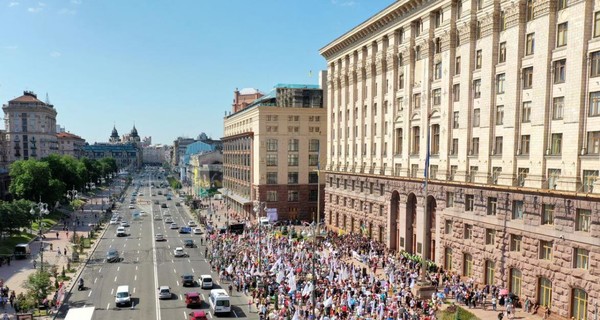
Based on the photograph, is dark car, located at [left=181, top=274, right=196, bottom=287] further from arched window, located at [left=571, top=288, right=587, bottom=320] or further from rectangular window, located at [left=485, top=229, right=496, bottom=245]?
arched window, located at [left=571, top=288, right=587, bottom=320]

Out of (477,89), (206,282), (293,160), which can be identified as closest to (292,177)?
(293,160)

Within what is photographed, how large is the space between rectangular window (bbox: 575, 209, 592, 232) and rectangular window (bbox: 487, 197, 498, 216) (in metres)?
7.94

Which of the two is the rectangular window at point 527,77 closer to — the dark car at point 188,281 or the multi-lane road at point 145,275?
the multi-lane road at point 145,275

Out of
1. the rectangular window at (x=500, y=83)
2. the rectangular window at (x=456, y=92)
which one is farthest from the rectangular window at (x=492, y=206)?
the rectangular window at (x=456, y=92)

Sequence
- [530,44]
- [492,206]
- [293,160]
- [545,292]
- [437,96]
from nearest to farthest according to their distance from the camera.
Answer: [545,292] < [530,44] < [492,206] < [437,96] < [293,160]

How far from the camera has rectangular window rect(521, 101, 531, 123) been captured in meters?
37.7

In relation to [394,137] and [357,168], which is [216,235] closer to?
[357,168]

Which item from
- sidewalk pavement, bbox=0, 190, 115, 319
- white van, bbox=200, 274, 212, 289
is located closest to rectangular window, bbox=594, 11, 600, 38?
white van, bbox=200, 274, 212, 289

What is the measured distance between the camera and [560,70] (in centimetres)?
3481

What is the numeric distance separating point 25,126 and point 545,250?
17660cm

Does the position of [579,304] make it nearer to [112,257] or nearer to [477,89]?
[477,89]

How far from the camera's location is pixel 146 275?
50812 mm

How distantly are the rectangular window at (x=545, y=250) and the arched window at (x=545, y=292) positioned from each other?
1.67 m

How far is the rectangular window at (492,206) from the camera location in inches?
1581
